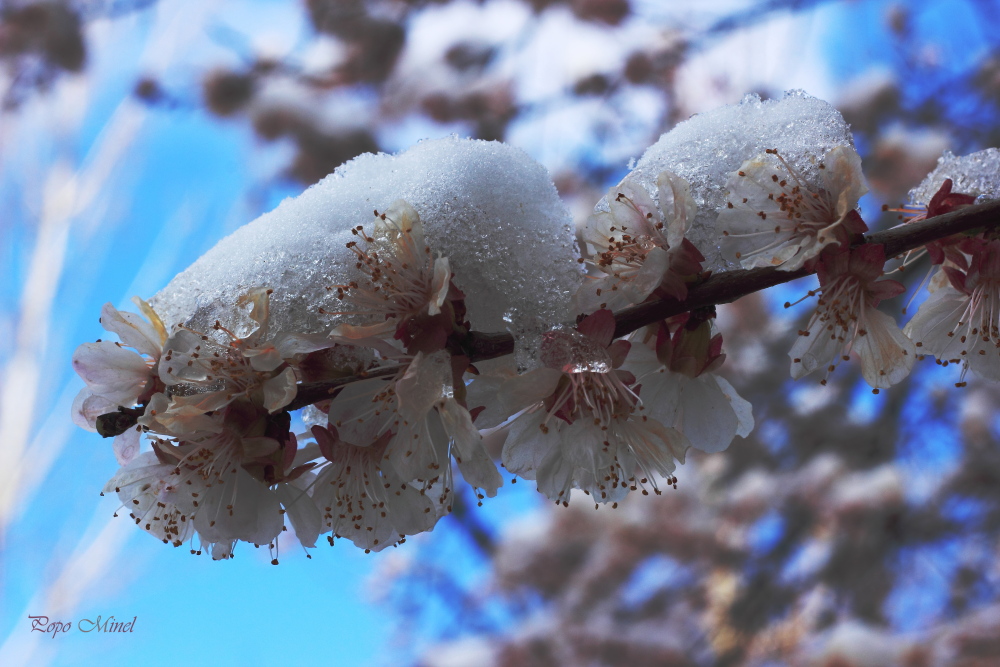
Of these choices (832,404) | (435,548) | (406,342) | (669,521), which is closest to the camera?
(406,342)

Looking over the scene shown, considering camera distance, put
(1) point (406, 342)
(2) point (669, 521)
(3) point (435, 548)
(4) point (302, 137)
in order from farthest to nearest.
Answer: (2) point (669, 521)
(4) point (302, 137)
(3) point (435, 548)
(1) point (406, 342)

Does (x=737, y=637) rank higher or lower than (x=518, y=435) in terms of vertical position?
higher

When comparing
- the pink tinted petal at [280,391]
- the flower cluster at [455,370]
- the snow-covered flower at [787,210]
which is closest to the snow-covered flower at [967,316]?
the flower cluster at [455,370]

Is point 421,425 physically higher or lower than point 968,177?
lower

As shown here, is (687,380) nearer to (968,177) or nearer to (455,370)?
(455,370)

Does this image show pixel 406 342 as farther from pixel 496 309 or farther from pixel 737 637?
pixel 737 637

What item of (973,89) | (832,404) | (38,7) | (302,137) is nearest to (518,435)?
(832,404)

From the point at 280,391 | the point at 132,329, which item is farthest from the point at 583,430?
the point at 132,329
